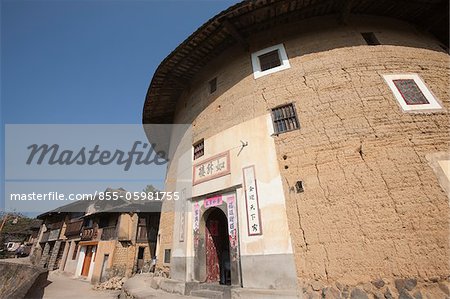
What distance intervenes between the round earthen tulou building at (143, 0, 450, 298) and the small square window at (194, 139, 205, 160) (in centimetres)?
6

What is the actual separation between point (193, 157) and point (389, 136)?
649 centimetres

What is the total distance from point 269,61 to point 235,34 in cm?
158

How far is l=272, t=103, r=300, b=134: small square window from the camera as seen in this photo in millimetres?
7000

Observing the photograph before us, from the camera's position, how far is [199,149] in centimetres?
939

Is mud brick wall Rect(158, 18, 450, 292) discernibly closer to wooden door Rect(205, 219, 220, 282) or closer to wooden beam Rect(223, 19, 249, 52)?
wooden beam Rect(223, 19, 249, 52)

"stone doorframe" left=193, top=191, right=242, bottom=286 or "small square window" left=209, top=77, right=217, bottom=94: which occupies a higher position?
"small square window" left=209, top=77, right=217, bottom=94

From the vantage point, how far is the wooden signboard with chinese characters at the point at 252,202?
6.45 metres

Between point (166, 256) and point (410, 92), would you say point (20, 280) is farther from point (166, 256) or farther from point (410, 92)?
point (410, 92)

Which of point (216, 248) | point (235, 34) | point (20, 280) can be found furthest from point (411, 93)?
point (20, 280)

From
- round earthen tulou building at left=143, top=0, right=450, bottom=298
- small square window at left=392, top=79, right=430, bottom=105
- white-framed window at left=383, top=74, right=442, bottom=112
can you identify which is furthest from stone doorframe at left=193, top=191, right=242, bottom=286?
small square window at left=392, top=79, right=430, bottom=105

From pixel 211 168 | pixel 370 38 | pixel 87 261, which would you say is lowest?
pixel 87 261

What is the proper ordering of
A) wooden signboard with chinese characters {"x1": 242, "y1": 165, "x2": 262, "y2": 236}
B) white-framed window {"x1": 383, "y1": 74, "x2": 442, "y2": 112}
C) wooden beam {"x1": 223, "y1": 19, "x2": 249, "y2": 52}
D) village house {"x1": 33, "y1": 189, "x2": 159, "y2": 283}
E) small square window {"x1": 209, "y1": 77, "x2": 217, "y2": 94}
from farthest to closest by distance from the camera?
village house {"x1": 33, "y1": 189, "x2": 159, "y2": 283} < small square window {"x1": 209, "y1": 77, "x2": 217, "y2": 94} < wooden beam {"x1": 223, "y1": 19, "x2": 249, "y2": 52} < wooden signboard with chinese characters {"x1": 242, "y1": 165, "x2": 262, "y2": 236} < white-framed window {"x1": 383, "y1": 74, "x2": 442, "y2": 112}

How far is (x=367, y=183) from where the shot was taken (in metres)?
5.52

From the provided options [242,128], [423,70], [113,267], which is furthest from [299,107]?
[113,267]
